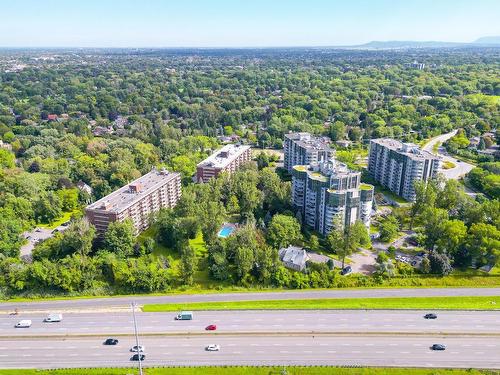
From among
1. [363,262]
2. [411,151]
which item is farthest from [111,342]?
[411,151]

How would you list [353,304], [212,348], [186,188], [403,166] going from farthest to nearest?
[403,166], [186,188], [353,304], [212,348]

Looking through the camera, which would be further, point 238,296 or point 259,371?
point 238,296

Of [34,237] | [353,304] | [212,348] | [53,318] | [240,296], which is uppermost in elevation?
[212,348]

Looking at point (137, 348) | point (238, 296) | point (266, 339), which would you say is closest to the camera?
point (137, 348)

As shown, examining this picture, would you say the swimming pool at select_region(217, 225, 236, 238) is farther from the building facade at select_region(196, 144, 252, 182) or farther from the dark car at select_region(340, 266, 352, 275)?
the dark car at select_region(340, 266, 352, 275)

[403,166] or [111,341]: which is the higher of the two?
[403,166]

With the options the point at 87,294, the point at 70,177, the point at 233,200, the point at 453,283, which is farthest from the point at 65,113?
the point at 453,283

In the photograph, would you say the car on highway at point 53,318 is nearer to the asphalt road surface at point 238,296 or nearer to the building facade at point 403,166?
the asphalt road surface at point 238,296

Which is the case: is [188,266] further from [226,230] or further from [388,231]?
[388,231]
